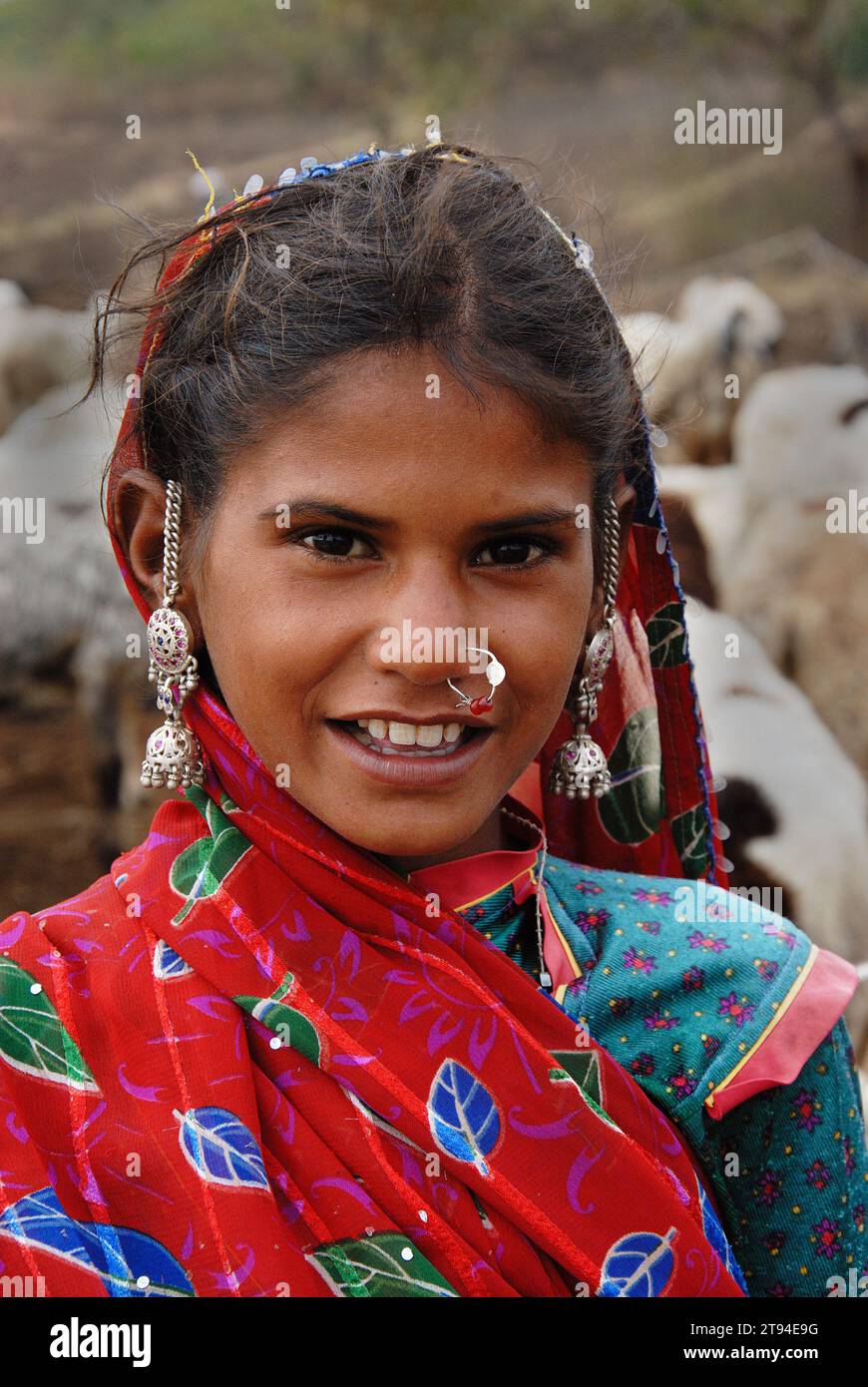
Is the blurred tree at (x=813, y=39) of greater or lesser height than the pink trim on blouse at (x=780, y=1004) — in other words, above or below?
above

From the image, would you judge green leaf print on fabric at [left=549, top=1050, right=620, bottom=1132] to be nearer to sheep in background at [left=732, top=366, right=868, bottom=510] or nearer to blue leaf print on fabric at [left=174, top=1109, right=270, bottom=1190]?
blue leaf print on fabric at [left=174, top=1109, right=270, bottom=1190]

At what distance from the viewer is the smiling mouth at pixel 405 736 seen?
1320mm

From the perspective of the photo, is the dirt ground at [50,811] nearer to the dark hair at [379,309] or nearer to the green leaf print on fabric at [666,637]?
the green leaf print on fabric at [666,637]

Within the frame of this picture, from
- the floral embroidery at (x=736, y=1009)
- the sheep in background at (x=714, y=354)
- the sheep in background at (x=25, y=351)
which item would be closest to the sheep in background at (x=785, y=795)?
the sheep in background at (x=714, y=354)

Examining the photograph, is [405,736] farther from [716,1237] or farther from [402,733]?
[716,1237]

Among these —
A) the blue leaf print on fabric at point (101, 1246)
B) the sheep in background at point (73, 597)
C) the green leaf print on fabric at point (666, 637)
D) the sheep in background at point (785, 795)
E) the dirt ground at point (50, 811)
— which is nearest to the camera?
the blue leaf print on fabric at point (101, 1246)

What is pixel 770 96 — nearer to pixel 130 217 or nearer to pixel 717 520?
pixel 717 520

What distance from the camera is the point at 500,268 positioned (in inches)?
55.4

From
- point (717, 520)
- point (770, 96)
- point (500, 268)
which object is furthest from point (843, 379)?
point (500, 268)

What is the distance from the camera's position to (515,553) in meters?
1.36

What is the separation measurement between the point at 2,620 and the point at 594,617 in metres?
3.54

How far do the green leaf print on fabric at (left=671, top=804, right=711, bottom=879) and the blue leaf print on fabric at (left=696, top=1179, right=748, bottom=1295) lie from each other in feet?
1.68

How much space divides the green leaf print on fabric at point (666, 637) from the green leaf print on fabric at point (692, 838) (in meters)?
0.20

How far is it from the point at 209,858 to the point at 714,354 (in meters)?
2.94
